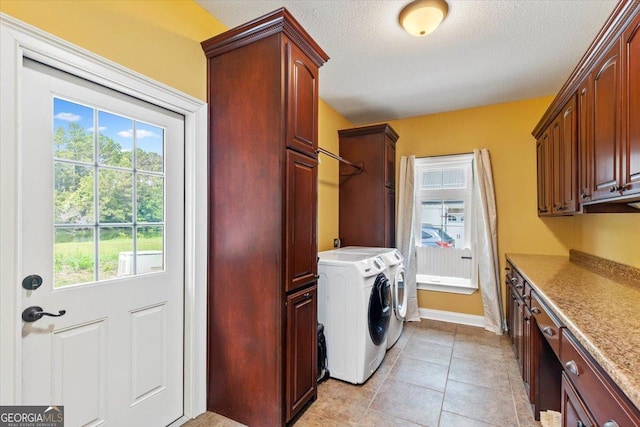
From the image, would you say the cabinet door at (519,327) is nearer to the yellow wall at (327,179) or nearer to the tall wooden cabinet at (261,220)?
the tall wooden cabinet at (261,220)

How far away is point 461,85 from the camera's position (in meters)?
2.98

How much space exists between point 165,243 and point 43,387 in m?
0.81

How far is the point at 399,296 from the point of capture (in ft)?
10.3

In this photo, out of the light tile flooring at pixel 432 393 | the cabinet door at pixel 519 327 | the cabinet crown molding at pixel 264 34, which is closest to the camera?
the cabinet crown molding at pixel 264 34

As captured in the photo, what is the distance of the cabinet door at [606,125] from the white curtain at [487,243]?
5.30 feet

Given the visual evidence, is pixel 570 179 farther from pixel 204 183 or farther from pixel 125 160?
pixel 125 160

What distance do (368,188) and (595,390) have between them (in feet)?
9.33

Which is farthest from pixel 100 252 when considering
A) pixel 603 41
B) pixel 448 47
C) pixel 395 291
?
pixel 603 41

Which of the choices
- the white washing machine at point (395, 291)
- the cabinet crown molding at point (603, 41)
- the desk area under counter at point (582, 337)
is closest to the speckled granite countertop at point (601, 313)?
the desk area under counter at point (582, 337)

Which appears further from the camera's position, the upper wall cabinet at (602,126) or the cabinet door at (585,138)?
the cabinet door at (585,138)

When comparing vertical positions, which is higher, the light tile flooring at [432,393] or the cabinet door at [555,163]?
the cabinet door at [555,163]

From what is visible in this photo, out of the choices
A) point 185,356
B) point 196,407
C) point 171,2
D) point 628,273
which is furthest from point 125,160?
point 628,273

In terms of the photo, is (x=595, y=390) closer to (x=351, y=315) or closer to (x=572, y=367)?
(x=572, y=367)

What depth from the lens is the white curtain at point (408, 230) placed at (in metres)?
3.71
